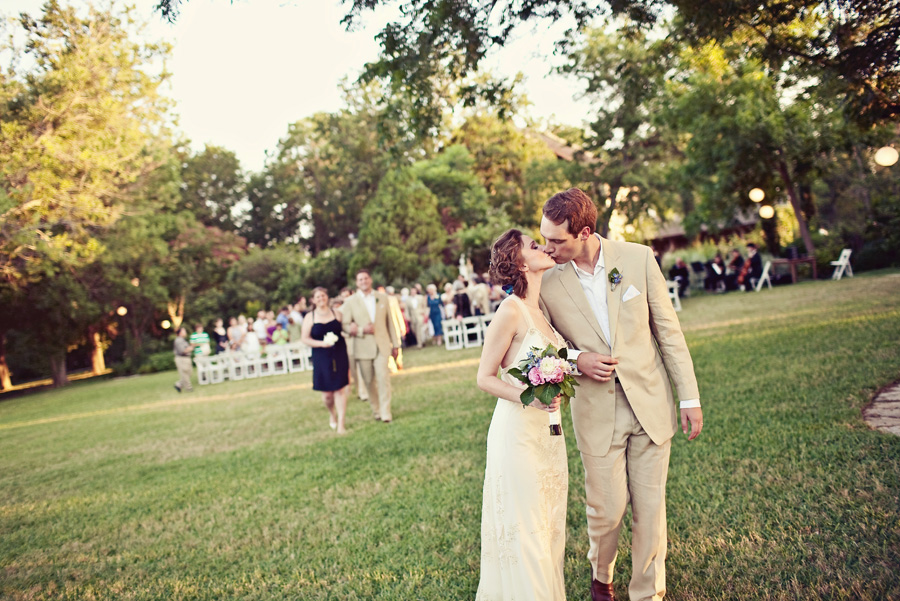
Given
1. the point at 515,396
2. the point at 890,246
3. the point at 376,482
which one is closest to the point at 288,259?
the point at 890,246

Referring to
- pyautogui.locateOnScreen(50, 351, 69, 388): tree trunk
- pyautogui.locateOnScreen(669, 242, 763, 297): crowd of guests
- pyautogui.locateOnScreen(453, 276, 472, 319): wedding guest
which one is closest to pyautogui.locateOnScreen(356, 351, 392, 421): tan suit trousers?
pyautogui.locateOnScreen(453, 276, 472, 319): wedding guest

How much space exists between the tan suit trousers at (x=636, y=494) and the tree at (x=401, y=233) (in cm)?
3110

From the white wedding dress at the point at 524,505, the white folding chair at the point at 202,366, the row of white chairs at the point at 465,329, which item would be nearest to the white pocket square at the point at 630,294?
the white wedding dress at the point at 524,505

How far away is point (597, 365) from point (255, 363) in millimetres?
21241

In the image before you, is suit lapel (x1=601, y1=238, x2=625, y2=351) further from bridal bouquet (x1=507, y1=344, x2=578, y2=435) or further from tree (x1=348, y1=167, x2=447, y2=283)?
tree (x1=348, y1=167, x2=447, y2=283)

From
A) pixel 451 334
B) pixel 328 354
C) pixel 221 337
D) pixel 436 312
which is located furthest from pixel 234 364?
pixel 328 354

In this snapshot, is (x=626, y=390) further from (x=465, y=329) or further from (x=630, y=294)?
(x=465, y=329)

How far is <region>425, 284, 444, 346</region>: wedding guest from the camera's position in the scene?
22.8m

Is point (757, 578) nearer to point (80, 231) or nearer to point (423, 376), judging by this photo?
point (423, 376)

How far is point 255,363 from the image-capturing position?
903 inches

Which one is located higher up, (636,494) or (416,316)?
(416,316)

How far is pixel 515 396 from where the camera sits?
3166mm

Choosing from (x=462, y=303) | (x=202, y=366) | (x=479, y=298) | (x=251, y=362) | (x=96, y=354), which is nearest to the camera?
(x=479, y=298)

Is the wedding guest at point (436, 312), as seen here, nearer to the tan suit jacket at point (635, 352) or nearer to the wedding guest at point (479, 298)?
the wedding guest at point (479, 298)
